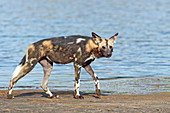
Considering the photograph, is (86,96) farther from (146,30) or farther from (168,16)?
(168,16)

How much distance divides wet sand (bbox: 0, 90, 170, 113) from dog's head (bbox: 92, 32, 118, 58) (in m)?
1.06

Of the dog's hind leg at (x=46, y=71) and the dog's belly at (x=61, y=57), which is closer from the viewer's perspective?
the dog's belly at (x=61, y=57)

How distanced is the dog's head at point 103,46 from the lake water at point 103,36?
2.08 metres

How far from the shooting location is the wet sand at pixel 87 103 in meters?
9.23

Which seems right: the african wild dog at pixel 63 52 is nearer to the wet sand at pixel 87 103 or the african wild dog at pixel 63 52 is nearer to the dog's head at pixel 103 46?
the dog's head at pixel 103 46

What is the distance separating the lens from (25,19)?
38094 millimetres

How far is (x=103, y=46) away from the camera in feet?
34.8

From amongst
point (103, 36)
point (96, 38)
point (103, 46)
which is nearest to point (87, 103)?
point (103, 46)

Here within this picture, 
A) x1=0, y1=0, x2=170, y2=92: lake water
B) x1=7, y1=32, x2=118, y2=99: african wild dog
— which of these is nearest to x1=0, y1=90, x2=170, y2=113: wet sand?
x1=7, y1=32, x2=118, y2=99: african wild dog

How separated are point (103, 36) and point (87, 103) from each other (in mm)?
16122

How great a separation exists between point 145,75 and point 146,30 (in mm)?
14555

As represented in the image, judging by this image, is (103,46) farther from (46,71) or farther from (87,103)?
(46,71)

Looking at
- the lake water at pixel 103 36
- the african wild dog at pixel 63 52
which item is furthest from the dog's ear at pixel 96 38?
the lake water at pixel 103 36

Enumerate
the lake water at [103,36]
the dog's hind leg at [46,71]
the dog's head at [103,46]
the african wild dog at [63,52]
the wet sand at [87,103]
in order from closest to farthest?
1. the wet sand at [87,103]
2. the dog's head at [103,46]
3. the african wild dog at [63,52]
4. the dog's hind leg at [46,71]
5. the lake water at [103,36]
